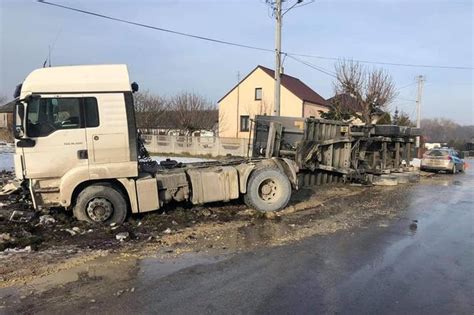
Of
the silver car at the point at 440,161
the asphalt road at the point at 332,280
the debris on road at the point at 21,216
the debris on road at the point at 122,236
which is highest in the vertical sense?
the debris on road at the point at 21,216

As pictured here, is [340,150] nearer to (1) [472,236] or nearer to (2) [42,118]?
(1) [472,236]

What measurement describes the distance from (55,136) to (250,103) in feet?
141

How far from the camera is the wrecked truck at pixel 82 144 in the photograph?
350 inches

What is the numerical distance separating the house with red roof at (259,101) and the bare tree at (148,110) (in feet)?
23.2

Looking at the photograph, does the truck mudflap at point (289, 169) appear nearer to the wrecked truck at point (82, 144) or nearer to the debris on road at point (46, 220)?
the wrecked truck at point (82, 144)

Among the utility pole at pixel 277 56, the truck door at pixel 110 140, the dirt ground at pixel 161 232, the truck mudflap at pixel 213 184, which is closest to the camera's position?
the dirt ground at pixel 161 232

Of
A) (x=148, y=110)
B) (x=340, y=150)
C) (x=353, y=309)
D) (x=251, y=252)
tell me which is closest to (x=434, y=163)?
(x=340, y=150)

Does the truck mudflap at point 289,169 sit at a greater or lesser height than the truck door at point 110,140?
lesser

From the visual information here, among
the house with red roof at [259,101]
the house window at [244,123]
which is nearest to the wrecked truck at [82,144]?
the house with red roof at [259,101]

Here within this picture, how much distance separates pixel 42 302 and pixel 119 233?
3.26 m

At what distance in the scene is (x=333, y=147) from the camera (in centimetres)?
1611

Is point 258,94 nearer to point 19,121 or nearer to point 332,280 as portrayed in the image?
point 19,121

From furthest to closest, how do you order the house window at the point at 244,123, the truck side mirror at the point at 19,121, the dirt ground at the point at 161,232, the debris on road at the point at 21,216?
the house window at the point at 244,123, the debris on road at the point at 21,216, the truck side mirror at the point at 19,121, the dirt ground at the point at 161,232

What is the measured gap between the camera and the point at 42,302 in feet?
17.8
